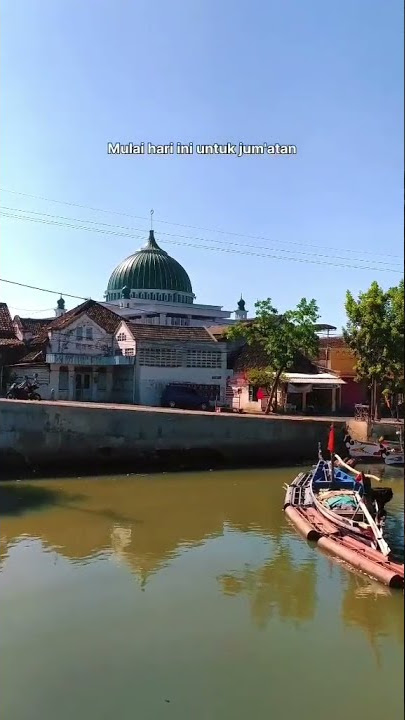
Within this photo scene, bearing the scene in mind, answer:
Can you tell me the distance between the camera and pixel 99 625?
874cm

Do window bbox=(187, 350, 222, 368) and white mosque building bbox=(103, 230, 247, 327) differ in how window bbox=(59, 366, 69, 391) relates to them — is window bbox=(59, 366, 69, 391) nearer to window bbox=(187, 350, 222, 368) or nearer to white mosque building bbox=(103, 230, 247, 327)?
window bbox=(187, 350, 222, 368)

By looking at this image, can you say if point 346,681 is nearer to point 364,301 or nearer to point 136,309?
point 364,301

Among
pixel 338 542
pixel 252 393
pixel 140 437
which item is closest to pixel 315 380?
pixel 252 393

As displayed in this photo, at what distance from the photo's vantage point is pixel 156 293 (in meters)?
48.1

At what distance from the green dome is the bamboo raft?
3385 centimetres

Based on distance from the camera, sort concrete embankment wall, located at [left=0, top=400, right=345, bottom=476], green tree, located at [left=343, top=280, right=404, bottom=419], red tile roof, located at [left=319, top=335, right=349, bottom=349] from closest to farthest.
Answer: concrete embankment wall, located at [left=0, top=400, right=345, bottom=476] < green tree, located at [left=343, top=280, right=404, bottom=419] < red tile roof, located at [left=319, top=335, right=349, bottom=349]

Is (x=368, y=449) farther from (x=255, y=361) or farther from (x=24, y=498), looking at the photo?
(x=255, y=361)

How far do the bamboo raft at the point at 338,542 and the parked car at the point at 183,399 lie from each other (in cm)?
1424

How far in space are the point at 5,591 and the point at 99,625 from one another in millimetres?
2113

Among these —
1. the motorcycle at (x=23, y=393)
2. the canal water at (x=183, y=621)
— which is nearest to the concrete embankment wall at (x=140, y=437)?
the canal water at (x=183, y=621)

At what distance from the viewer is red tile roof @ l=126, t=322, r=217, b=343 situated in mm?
32062

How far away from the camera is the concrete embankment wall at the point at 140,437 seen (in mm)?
20719

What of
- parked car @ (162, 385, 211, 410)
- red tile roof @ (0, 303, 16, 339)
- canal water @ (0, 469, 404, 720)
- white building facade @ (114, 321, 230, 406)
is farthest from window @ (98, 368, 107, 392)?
canal water @ (0, 469, 404, 720)

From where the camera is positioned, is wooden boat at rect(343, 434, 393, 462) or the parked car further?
the parked car
